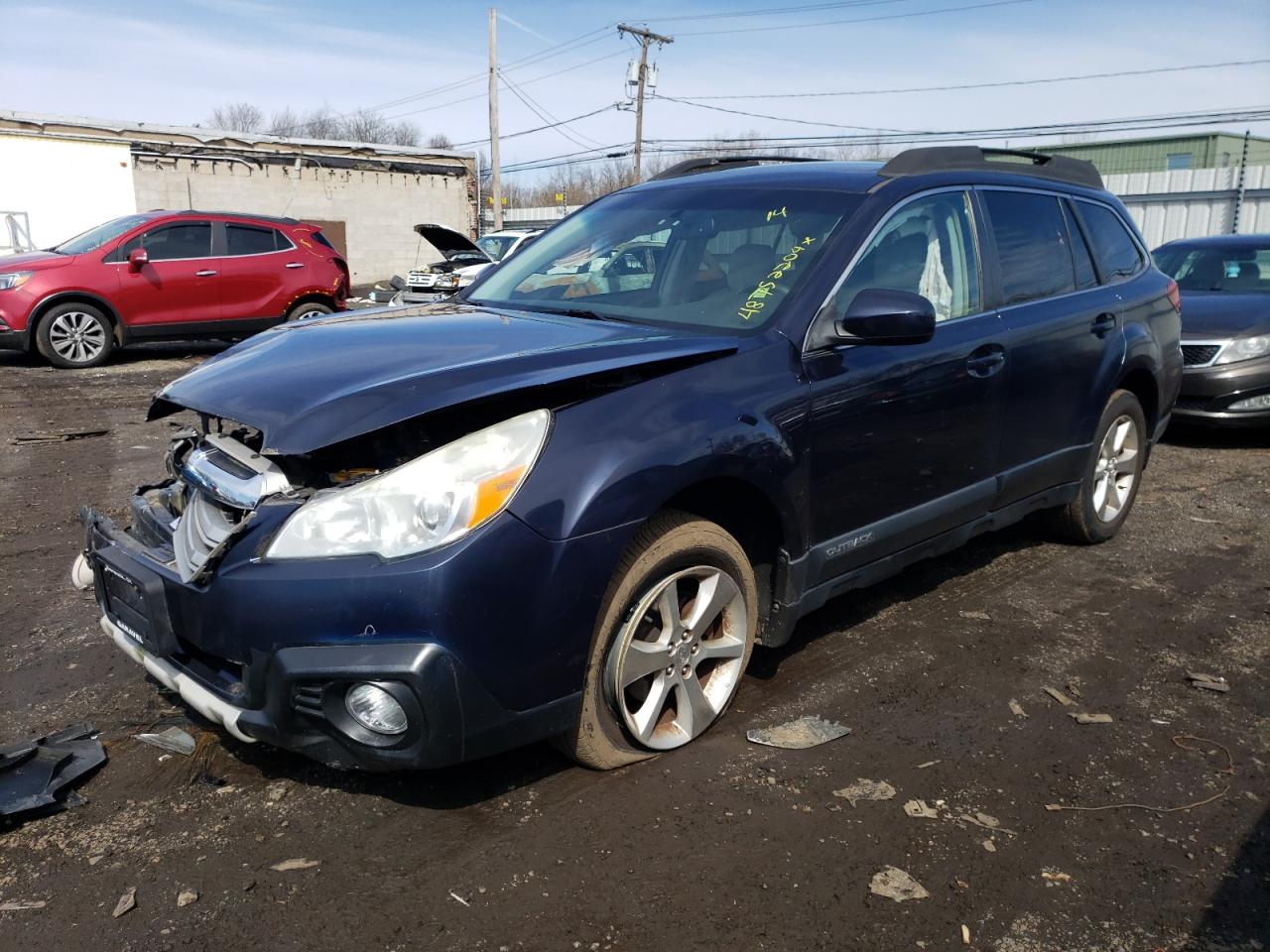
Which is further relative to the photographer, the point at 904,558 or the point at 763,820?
the point at 904,558

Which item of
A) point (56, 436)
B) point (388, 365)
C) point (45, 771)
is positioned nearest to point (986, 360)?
point (388, 365)

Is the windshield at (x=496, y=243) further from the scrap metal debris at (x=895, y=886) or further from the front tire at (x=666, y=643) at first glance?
the scrap metal debris at (x=895, y=886)

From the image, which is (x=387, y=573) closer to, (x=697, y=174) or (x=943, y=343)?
(x=943, y=343)

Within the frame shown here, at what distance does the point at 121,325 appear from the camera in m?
12.0

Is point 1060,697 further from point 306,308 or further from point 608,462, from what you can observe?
point 306,308

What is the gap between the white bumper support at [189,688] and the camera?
268cm

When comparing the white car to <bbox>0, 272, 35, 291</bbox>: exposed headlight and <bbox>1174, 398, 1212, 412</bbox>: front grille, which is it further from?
<bbox>1174, 398, 1212, 412</bbox>: front grille

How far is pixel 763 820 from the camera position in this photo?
2871 millimetres

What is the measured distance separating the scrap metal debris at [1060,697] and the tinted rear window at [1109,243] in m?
2.28

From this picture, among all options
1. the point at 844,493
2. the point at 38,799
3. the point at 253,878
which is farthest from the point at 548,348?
the point at 38,799

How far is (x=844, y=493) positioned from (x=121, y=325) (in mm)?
11001

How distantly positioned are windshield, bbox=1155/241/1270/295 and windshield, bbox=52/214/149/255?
11169 millimetres

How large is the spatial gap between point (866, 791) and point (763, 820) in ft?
1.22

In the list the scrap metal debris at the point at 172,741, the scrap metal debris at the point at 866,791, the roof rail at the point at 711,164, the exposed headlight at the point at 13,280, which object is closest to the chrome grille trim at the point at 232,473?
the scrap metal debris at the point at 172,741
